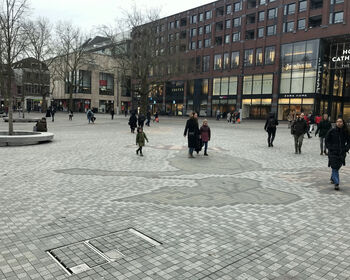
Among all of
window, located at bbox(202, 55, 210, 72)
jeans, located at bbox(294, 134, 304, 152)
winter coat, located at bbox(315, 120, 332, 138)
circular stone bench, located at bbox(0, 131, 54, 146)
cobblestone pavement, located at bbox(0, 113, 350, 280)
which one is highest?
window, located at bbox(202, 55, 210, 72)

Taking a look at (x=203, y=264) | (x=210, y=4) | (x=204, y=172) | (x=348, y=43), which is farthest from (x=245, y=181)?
(x=210, y=4)

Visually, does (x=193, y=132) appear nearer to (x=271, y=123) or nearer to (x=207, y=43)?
(x=271, y=123)

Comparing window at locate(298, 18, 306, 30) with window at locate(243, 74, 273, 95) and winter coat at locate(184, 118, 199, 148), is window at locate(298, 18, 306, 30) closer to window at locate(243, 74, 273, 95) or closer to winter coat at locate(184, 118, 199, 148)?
window at locate(243, 74, 273, 95)

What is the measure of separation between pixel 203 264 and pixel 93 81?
3037 inches

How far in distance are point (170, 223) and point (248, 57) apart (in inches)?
2126

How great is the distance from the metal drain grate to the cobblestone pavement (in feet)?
0.04

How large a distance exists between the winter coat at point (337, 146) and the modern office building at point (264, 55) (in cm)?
3281

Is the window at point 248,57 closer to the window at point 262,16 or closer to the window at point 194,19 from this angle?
the window at point 262,16

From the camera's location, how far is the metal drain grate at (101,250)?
3.74 meters

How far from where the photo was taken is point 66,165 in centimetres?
984

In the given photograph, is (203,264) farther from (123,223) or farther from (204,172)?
(204,172)

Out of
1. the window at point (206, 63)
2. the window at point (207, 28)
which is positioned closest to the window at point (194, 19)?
the window at point (207, 28)

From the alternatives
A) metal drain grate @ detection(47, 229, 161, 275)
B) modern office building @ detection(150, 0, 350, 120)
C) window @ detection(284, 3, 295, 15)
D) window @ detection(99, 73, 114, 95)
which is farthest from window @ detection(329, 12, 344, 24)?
window @ detection(99, 73, 114, 95)

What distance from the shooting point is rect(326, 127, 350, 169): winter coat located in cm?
737
